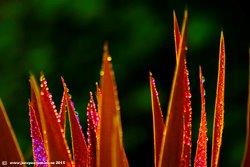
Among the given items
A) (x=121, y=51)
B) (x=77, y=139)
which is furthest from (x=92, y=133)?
(x=121, y=51)

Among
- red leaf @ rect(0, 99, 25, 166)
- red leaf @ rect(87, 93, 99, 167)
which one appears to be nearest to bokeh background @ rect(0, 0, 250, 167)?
red leaf @ rect(87, 93, 99, 167)

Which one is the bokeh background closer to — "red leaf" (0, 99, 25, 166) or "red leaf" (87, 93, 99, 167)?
"red leaf" (87, 93, 99, 167)

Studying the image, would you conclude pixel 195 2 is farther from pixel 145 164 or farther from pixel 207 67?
pixel 145 164

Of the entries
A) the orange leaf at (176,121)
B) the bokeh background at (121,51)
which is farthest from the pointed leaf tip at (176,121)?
the bokeh background at (121,51)

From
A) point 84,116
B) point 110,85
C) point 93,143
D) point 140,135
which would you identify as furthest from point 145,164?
point 110,85

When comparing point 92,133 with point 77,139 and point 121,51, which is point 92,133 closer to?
point 77,139

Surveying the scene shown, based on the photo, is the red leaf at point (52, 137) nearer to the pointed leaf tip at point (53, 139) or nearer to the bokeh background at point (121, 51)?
the pointed leaf tip at point (53, 139)

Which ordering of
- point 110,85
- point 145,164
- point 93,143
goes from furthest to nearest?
point 145,164 → point 93,143 → point 110,85
